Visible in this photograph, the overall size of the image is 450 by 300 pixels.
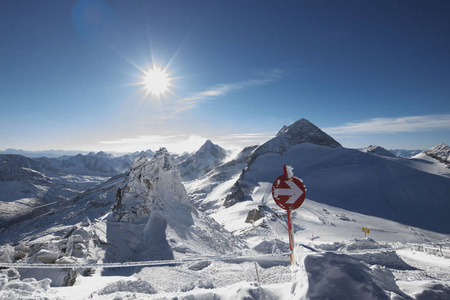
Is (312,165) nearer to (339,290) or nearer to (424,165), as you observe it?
(424,165)

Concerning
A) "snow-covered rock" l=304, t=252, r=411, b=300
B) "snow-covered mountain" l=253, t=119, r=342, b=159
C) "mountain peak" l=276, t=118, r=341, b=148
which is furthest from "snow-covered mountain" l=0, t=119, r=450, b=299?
"mountain peak" l=276, t=118, r=341, b=148

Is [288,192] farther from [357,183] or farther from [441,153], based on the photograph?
[441,153]

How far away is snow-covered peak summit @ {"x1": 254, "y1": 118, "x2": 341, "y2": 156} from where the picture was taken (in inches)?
3137

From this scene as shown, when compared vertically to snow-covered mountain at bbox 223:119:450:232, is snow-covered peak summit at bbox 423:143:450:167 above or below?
above

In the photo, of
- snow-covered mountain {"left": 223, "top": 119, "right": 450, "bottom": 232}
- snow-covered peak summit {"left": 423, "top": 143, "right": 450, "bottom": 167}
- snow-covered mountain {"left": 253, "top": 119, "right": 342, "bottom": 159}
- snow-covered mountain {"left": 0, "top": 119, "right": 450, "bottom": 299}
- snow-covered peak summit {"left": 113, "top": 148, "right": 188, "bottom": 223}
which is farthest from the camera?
snow-covered mountain {"left": 253, "top": 119, "right": 342, "bottom": 159}

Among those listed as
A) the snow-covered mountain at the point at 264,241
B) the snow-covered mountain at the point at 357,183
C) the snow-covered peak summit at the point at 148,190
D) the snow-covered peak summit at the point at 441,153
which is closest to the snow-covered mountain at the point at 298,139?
the snow-covered mountain at the point at 357,183

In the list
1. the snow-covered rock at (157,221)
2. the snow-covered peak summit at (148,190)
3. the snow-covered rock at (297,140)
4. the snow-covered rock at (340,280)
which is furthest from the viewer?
the snow-covered rock at (297,140)

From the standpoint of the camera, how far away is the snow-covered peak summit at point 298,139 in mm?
79688

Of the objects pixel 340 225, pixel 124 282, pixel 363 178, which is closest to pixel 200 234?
pixel 124 282

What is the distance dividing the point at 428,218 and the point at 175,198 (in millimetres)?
47400

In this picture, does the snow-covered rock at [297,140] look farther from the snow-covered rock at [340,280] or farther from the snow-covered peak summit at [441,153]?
the snow-covered rock at [340,280]

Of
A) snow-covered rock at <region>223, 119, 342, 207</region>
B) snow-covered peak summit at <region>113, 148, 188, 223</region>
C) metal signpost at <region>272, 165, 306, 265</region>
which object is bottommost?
snow-covered peak summit at <region>113, 148, 188, 223</region>

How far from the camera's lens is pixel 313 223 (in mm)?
34188

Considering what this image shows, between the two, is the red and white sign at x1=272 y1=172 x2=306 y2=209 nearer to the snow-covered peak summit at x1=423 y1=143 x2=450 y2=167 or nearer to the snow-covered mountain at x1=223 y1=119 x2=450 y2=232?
the snow-covered mountain at x1=223 y1=119 x2=450 y2=232
